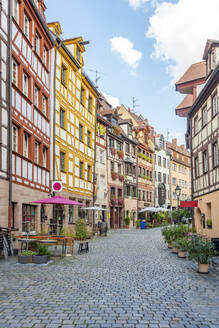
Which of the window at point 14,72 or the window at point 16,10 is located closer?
the window at point 14,72

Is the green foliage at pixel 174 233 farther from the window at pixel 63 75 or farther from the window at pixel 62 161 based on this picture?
the window at pixel 63 75

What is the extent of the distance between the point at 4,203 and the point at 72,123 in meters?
13.0

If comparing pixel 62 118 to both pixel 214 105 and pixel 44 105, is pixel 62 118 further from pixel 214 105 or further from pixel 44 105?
pixel 214 105

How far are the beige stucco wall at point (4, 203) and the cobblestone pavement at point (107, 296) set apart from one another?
8.16 ft

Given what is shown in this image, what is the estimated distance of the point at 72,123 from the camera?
2634cm

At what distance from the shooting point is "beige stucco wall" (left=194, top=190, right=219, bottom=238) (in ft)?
57.9

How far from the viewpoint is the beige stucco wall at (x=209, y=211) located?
17.6 m

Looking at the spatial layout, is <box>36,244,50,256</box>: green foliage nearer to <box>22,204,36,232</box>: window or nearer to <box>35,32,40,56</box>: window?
<box>22,204,36,232</box>: window

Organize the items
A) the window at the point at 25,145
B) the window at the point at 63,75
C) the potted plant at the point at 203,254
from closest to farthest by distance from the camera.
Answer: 1. the potted plant at the point at 203,254
2. the window at the point at 25,145
3. the window at the point at 63,75

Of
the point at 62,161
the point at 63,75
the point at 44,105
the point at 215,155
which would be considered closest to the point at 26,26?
the point at 44,105

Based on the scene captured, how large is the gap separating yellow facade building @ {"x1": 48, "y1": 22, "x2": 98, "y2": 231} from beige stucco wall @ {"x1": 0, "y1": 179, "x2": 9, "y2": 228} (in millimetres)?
7403

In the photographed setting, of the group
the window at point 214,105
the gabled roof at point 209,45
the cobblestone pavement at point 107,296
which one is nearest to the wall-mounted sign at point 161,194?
the gabled roof at point 209,45

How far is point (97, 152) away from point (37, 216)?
16.9 metres

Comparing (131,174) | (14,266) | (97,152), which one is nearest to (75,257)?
(14,266)
